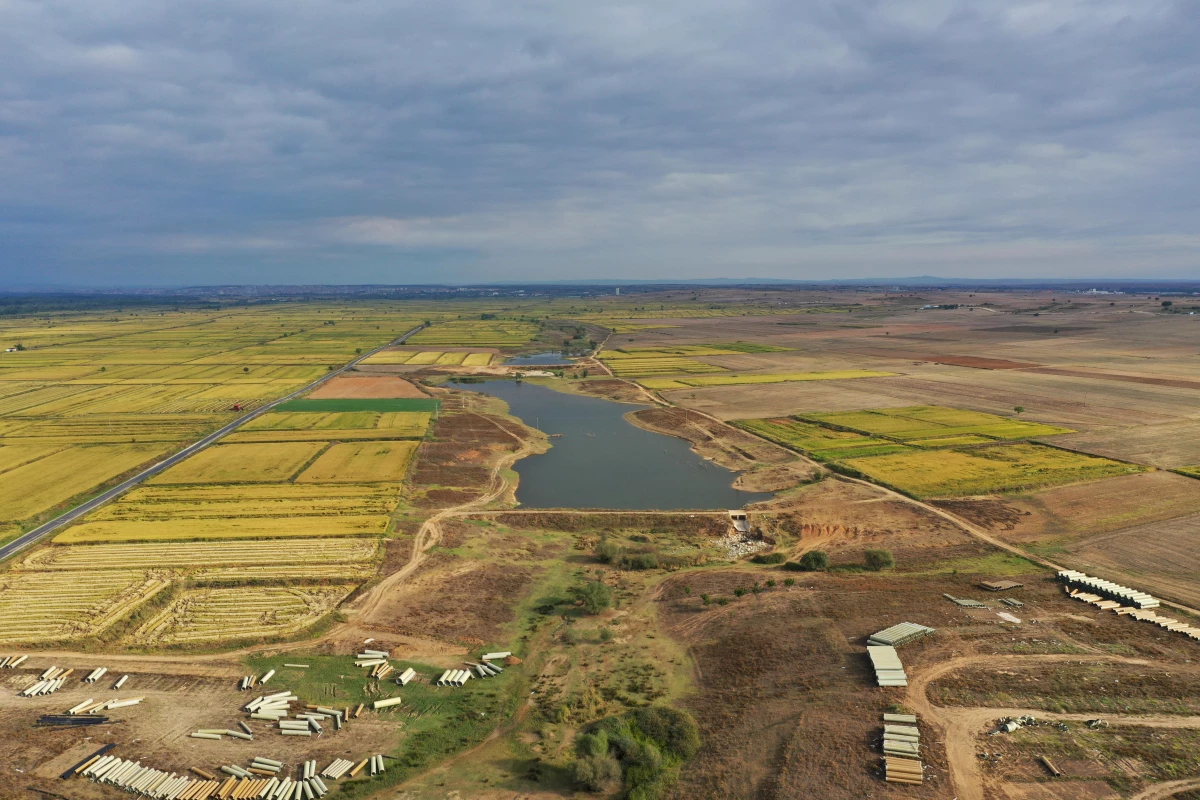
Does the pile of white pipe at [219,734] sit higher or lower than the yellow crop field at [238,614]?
lower

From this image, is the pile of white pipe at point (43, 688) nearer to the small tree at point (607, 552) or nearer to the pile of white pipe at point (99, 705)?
the pile of white pipe at point (99, 705)

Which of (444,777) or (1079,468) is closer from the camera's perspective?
(444,777)

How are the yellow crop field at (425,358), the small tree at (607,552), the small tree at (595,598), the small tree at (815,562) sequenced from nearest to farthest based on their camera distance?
the small tree at (595,598) → the small tree at (815,562) → the small tree at (607,552) → the yellow crop field at (425,358)

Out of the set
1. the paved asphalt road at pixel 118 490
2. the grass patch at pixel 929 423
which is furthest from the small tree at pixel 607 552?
the grass patch at pixel 929 423

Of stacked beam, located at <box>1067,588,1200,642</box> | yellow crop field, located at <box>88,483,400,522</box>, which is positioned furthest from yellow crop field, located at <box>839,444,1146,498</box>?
yellow crop field, located at <box>88,483,400,522</box>

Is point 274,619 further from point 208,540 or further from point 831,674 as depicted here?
point 831,674

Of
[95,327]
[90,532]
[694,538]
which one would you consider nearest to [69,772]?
[90,532]

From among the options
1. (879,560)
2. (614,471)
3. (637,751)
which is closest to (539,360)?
(614,471)
